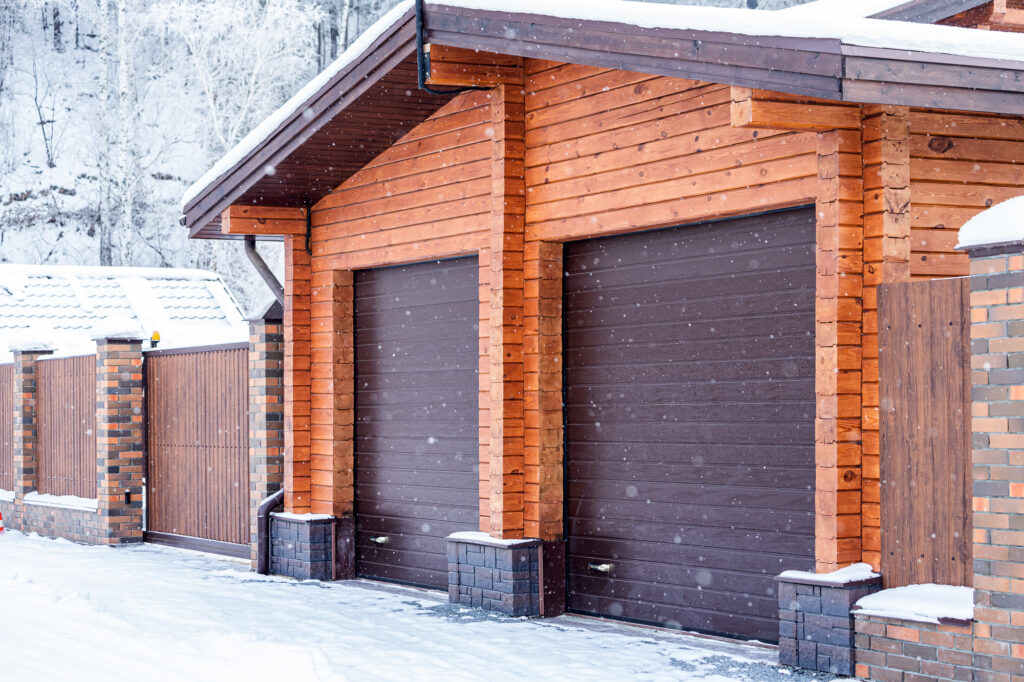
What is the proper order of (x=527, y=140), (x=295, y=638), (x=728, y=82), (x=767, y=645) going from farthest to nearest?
(x=527, y=140) → (x=295, y=638) → (x=767, y=645) → (x=728, y=82)

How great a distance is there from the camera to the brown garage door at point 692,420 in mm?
7254

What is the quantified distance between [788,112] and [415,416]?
16.2 feet

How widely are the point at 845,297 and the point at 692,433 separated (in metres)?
1.72

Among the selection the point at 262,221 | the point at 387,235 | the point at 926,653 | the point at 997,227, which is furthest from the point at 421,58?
the point at 926,653

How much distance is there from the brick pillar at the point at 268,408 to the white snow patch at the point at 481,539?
2.62 metres

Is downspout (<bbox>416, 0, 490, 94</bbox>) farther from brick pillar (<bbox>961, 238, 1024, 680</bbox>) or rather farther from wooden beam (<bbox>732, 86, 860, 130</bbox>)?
brick pillar (<bbox>961, 238, 1024, 680</bbox>)

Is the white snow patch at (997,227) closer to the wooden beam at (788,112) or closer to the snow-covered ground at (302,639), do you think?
the wooden beam at (788,112)

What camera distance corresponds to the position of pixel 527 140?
29.7 ft

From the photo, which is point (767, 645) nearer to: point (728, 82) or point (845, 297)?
point (845, 297)

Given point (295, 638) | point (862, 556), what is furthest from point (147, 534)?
point (862, 556)

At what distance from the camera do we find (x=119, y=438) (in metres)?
13.3

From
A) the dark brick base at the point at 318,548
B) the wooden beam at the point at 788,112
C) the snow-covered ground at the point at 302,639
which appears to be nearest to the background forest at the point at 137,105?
the dark brick base at the point at 318,548

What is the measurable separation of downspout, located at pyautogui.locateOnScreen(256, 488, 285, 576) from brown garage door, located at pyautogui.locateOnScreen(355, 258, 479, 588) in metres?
0.81

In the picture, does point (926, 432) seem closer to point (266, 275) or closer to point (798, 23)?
point (798, 23)
